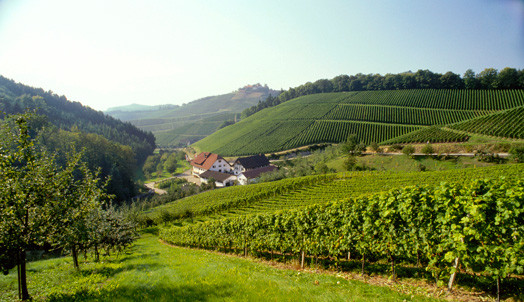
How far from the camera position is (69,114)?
125 m

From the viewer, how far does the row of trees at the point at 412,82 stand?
3794 inches

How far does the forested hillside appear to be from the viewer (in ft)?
357

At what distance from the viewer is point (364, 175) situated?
145 ft

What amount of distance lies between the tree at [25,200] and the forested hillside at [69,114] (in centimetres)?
11902

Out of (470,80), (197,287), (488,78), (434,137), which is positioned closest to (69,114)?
(197,287)

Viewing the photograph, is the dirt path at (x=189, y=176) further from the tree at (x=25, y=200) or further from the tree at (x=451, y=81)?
the tree at (x=451, y=81)

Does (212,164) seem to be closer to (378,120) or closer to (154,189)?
(154,189)

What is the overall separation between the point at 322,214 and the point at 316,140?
76.6 meters

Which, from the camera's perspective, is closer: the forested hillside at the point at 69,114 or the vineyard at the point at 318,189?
the vineyard at the point at 318,189

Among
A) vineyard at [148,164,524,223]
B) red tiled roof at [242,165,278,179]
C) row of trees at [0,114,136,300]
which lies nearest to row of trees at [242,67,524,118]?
red tiled roof at [242,165,278,179]

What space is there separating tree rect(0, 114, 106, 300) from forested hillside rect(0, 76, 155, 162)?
390 feet

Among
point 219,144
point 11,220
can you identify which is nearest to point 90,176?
point 11,220

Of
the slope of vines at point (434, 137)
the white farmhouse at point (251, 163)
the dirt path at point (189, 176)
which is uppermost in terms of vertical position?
the slope of vines at point (434, 137)

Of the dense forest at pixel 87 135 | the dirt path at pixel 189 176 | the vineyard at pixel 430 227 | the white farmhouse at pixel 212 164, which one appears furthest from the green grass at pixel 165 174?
the vineyard at pixel 430 227
